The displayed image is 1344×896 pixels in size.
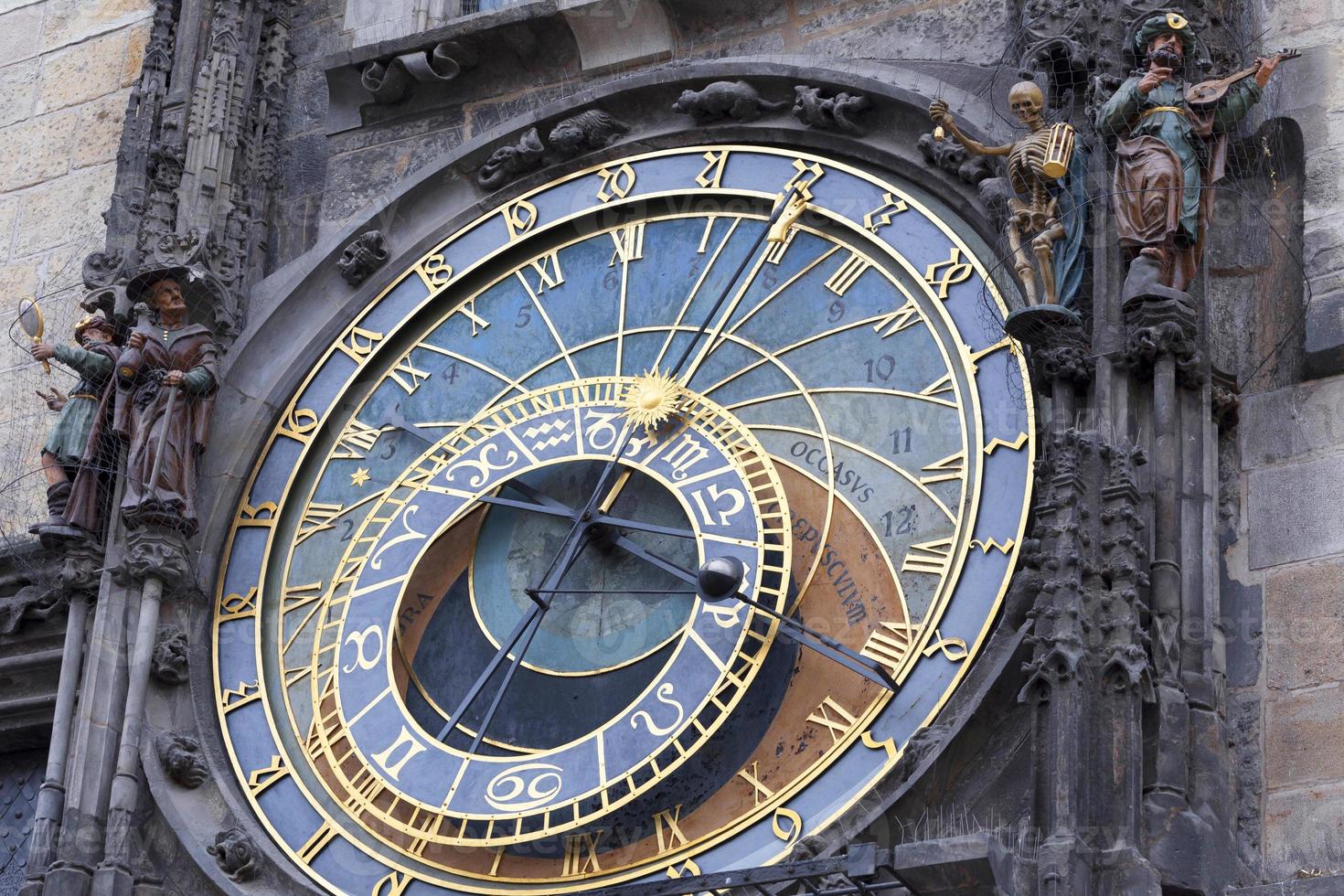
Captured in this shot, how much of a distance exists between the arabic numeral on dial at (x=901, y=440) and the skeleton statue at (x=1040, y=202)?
20.7 inches

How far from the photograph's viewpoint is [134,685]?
30.1ft

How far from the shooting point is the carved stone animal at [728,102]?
9.58 meters

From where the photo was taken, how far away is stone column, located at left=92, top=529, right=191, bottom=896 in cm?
885

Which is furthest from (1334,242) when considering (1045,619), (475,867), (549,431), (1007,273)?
(475,867)

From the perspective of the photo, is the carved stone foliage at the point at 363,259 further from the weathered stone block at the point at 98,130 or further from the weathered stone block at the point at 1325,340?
the weathered stone block at the point at 1325,340

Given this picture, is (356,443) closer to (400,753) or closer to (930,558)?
(400,753)

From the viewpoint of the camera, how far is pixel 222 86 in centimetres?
1038

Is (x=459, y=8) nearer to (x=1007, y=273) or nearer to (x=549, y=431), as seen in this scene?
(x=549, y=431)

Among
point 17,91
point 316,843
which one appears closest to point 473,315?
point 316,843

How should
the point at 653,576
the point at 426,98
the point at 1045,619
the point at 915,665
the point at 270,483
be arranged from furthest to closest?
the point at 426,98 < the point at 270,483 < the point at 653,576 < the point at 915,665 < the point at 1045,619

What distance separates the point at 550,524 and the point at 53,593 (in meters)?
1.66

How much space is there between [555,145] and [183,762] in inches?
88.4

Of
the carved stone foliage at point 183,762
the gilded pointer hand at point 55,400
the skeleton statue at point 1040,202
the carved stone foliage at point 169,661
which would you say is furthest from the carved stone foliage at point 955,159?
the gilded pointer hand at point 55,400

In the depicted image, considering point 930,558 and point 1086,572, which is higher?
point 930,558
